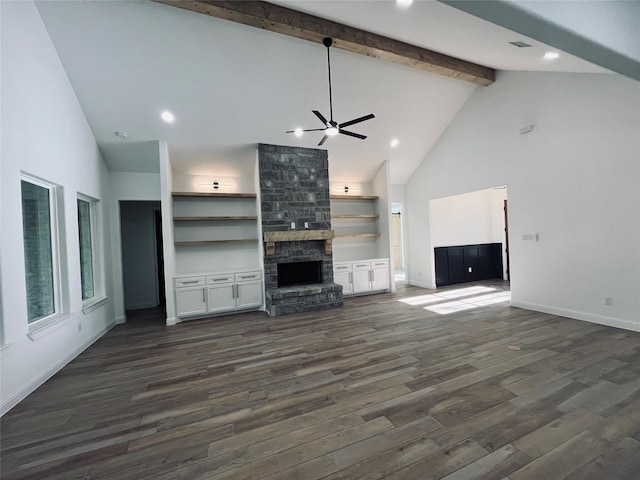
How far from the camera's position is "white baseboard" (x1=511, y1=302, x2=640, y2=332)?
357 centimetres

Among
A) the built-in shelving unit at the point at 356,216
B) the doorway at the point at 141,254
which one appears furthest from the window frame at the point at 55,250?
the built-in shelving unit at the point at 356,216

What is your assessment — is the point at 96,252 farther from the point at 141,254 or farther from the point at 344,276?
the point at 344,276

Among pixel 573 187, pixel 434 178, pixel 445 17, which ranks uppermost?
pixel 445 17

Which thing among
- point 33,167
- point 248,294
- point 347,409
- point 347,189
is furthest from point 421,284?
point 33,167

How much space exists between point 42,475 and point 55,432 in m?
0.51

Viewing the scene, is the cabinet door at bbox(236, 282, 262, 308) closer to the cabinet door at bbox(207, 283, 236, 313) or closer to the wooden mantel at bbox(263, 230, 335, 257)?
the cabinet door at bbox(207, 283, 236, 313)

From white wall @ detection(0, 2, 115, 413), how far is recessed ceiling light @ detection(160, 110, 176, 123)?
1.07 meters

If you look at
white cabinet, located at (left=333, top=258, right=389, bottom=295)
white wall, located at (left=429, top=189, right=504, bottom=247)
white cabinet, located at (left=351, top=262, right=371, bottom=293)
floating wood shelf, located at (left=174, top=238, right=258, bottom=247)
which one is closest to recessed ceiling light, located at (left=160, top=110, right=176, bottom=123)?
floating wood shelf, located at (left=174, top=238, right=258, bottom=247)

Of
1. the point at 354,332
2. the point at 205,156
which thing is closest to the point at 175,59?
the point at 205,156

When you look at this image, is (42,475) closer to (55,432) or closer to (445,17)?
(55,432)

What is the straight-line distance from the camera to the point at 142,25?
3363 millimetres

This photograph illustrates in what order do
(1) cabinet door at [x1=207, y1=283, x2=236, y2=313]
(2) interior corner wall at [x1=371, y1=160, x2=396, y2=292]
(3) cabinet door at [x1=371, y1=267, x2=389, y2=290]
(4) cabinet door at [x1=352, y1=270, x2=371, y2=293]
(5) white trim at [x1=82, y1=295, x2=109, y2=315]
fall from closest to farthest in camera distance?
1. (5) white trim at [x1=82, y1=295, x2=109, y2=315]
2. (1) cabinet door at [x1=207, y1=283, x2=236, y2=313]
3. (4) cabinet door at [x1=352, y1=270, x2=371, y2=293]
4. (3) cabinet door at [x1=371, y1=267, x2=389, y2=290]
5. (2) interior corner wall at [x1=371, y1=160, x2=396, y2=292]

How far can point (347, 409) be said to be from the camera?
2.17 meters

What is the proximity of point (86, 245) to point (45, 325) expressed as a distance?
6.25 ft
